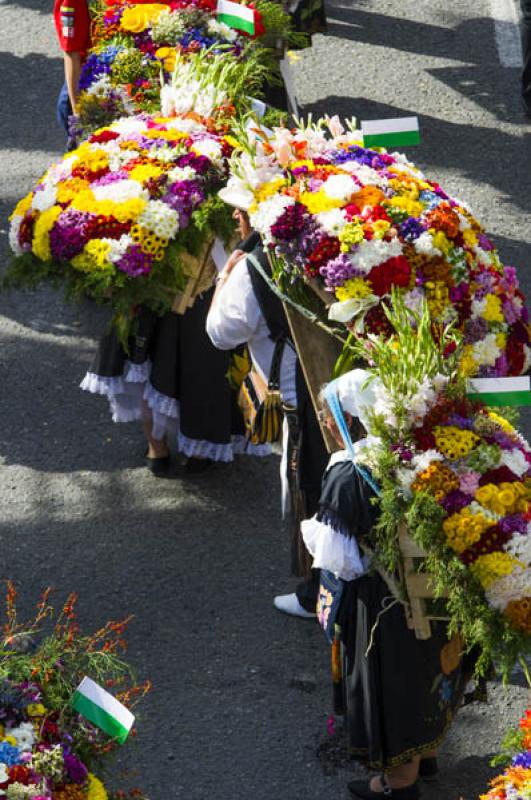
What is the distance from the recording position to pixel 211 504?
611 centimetres

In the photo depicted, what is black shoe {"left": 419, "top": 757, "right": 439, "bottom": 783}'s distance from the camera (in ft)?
15.5

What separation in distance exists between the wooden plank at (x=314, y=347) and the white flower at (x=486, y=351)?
1.56ft

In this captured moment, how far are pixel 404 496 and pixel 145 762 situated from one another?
150 cm

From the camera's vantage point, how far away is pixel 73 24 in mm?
6789

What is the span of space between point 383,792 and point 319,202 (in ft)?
6.68

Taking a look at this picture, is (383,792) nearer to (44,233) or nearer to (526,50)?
(44,233)

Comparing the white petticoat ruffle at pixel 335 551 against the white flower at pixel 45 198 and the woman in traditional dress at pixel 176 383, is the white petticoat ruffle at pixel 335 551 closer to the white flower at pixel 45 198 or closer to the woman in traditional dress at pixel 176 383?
A: the woman in traditional dress at pixel 176 383

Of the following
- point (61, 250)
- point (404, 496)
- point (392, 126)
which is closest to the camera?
point (404, 496)

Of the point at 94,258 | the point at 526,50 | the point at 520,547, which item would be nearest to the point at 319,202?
the point at 94,258

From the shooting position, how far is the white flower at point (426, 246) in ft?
15.3

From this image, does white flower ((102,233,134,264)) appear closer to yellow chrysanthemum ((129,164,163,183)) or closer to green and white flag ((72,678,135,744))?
yellow chrysanthemum ((129,164,163,183))

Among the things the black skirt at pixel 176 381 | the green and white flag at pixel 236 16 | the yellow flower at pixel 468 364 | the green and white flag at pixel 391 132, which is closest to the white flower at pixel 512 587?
the yellow flower at pixel 468 364

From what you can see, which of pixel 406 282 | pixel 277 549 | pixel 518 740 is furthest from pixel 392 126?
pixel 518 740

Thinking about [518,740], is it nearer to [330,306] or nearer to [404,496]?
[404,496]
